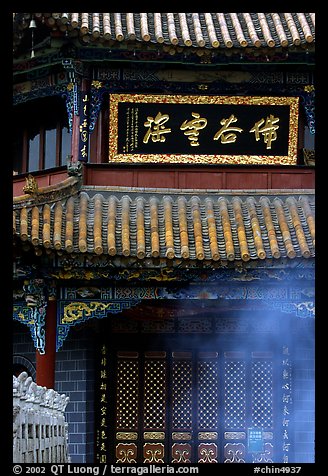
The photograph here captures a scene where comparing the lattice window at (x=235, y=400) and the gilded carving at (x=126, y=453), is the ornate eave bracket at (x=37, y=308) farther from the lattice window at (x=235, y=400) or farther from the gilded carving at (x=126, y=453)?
the lattice window at (x=235, y=400)

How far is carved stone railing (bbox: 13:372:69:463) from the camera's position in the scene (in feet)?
28.5

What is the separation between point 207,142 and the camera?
16328 millimetres

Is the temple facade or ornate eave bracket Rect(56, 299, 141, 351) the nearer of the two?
ornate eave bracket Rect(56, 299, 141, 351)

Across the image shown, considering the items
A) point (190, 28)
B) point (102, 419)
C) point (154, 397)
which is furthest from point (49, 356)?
point (190, 28)

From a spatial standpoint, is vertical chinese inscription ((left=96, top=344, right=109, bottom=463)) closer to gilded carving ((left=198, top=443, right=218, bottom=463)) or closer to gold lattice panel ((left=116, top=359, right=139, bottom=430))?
gold lattice panel ((left=116, top=359, right=139, bottom=430))

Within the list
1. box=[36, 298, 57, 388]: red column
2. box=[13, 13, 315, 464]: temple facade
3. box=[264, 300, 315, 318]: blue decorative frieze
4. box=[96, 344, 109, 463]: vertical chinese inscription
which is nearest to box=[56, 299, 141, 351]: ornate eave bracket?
box=[36, 298, 57, 388]: red column

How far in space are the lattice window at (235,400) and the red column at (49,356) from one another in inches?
126

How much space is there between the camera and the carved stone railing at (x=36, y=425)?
870 cm

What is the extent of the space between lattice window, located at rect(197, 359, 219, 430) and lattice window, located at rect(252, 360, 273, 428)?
2.12ft

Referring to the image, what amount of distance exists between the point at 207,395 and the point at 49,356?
3.02 m

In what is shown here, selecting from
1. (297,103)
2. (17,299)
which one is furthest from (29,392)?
(297,103)

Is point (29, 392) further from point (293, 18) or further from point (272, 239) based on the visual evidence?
point (293, 18)

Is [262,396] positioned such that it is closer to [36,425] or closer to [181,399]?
[181,399]

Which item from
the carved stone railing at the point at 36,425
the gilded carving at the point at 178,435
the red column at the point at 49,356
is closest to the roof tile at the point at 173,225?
the red column at the point at 49,356
